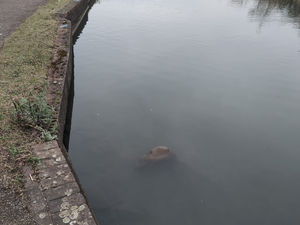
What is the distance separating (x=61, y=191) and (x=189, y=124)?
4463 millimetres

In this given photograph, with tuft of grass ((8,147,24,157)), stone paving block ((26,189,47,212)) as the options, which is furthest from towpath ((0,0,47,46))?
stone paving block ((26,189,47,212))

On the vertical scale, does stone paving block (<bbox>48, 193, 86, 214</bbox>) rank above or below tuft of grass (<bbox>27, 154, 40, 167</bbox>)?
below

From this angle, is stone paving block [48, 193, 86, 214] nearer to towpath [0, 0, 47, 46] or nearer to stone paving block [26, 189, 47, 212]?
stone paving block [26, 189, 47, 212]

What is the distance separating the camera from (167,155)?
5699mm

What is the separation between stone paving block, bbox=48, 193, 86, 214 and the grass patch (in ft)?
2.11

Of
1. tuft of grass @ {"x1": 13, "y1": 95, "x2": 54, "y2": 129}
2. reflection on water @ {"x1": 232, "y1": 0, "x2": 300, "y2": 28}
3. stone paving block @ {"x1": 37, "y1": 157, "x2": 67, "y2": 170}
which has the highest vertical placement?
tuft of grass @ {"x1": 13, "y1": 95, "x2": 54, "y2": 129}

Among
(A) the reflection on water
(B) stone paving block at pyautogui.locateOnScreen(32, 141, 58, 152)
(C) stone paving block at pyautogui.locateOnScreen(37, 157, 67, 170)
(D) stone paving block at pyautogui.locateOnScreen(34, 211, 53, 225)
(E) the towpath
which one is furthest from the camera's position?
(A) the reflection on water

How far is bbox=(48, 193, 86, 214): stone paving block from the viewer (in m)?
3.03

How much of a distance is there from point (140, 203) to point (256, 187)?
2.35 m

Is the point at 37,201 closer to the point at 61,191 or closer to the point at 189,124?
the point at 61,191

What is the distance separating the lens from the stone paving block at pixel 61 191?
318 cm

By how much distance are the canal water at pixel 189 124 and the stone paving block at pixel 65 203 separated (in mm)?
1395

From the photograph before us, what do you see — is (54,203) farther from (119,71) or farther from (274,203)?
(119,71)

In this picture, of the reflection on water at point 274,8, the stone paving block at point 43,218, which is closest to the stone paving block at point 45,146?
the stone paving block at point 43,218
